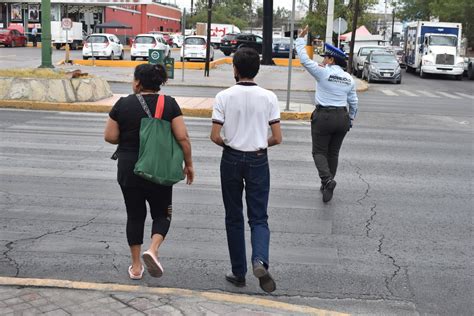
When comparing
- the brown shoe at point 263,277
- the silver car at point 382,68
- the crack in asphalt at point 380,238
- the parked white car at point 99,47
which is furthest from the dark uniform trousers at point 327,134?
the parked white car at point 99,47

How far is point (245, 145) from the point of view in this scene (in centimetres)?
480

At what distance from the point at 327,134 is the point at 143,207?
3.30 m

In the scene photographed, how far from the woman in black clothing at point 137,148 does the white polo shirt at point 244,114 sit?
0.32 meters

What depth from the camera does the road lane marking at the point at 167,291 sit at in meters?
4.46

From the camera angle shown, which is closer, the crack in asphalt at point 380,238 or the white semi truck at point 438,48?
the crack in asphalt at point 380,238

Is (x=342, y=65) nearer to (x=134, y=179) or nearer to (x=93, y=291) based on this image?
(x=134, y=179)

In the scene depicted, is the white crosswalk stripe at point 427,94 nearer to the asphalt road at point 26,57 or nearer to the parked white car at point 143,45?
the parked white car at point 143,45

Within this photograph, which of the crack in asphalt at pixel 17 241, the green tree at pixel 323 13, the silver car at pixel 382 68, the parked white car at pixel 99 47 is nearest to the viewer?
the crack in asphalt at pixel 17 241

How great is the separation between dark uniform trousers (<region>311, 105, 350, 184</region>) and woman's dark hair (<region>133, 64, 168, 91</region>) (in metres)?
3.13

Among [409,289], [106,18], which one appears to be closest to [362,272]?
A: [409,289]

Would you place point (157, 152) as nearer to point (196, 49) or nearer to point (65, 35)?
point (196, 49)

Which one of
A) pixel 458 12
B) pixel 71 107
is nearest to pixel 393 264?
pixel 71 107

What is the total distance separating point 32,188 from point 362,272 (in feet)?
14.6

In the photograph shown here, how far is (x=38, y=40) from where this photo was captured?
209 ft
